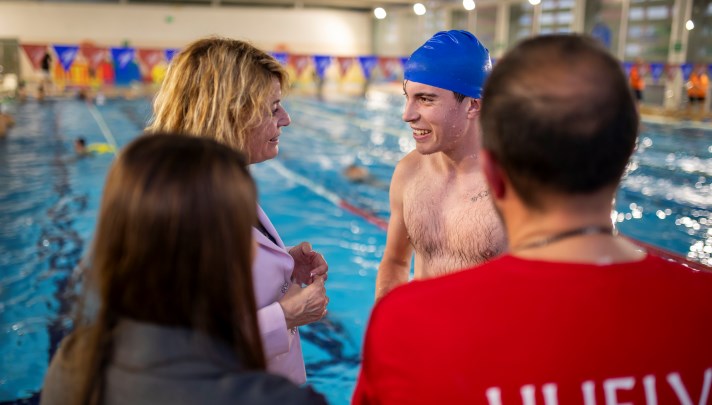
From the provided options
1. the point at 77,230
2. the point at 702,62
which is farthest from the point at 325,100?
the point at 77,230

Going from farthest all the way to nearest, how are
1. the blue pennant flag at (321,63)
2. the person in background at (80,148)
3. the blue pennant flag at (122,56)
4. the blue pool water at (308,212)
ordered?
1. the blue pennant flag at (321,63)
2. the blue pennant flag at (122,56)
3. the person in background at (80,148)
4. the blue pool water at (308,212)

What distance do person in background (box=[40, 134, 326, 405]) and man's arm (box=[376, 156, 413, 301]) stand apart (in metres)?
1.47

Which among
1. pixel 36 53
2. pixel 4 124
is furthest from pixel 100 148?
pixel 36 53

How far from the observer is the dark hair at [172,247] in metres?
0.90

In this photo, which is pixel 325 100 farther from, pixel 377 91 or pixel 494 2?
pixel 494 2

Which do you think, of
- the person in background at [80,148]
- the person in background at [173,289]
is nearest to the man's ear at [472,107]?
the person in background at [173,289]

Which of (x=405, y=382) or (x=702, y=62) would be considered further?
(x=702, y=62)

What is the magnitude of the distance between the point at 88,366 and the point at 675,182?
31.7ft

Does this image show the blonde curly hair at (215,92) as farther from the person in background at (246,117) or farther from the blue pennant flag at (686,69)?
the blue pennant flag at (686,69)

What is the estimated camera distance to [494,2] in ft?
85.2

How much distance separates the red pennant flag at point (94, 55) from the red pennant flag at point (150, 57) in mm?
1627

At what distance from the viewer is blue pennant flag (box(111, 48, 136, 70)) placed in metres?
22.9

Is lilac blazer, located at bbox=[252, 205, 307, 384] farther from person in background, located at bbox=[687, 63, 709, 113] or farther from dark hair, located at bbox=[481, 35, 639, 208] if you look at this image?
person in background, located at bbox=[687, 63, 709, 113]

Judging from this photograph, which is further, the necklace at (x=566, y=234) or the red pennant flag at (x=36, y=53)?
the red pennant flag at (x=36, y=53)
